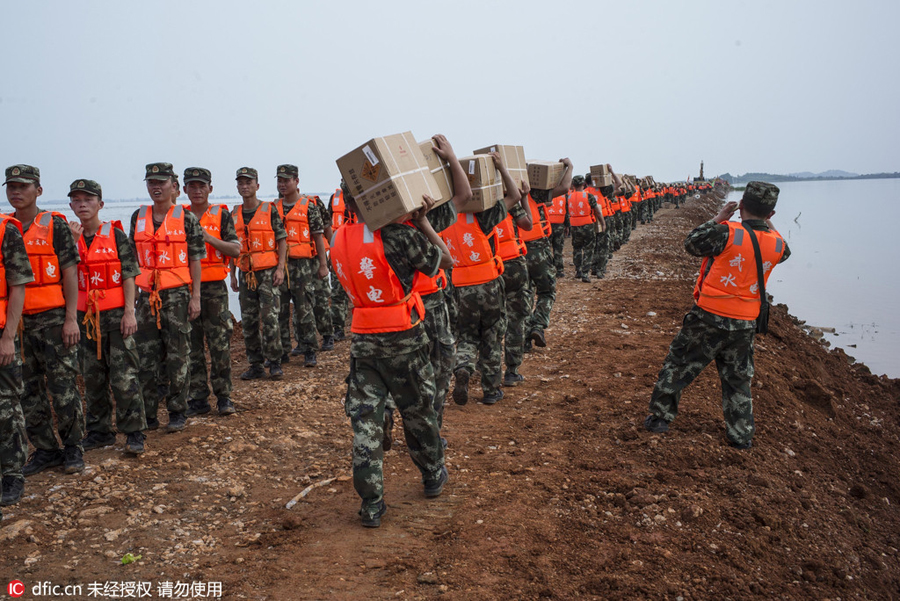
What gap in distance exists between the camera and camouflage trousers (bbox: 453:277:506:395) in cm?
578

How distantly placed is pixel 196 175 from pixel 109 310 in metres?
1.75

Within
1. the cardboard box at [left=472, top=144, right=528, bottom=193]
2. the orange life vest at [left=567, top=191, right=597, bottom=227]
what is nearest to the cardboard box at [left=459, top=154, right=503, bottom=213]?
the cardboard box at [left=472, top=144, right=528, bottom=193]

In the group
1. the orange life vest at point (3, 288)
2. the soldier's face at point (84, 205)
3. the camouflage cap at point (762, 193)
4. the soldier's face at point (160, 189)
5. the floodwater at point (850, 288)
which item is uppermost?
the soldier's face at point (160, 189)

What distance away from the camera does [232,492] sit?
4473mm

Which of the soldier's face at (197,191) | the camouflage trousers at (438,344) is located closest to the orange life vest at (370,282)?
the camouflage trousers at (438,344)

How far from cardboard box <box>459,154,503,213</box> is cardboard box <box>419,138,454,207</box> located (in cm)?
92

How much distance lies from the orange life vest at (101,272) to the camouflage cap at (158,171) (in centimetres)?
61

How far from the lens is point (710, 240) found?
4699 mm

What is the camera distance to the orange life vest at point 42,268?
14.3 ft

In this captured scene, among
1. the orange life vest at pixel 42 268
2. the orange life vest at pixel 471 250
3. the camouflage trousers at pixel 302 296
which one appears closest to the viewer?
the orange life vest at pixel 42 268

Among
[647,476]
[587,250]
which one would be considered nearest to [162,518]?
[647,476]

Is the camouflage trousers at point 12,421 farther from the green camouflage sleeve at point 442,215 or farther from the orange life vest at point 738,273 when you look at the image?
the orange life vest at point 738,273

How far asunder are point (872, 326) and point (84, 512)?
49.0 ft

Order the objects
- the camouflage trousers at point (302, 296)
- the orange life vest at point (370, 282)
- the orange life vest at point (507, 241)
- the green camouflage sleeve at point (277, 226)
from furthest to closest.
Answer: the camouflage trousers at point (302, 296)
the green camouflage sleeve at point (277, 226)
the orange life vest at point (507, 241)
the orange life vest at point (370, 282)
